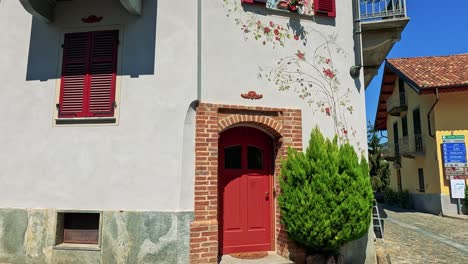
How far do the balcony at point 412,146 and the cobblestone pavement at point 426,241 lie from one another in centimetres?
466

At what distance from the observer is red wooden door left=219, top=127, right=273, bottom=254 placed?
6.21m

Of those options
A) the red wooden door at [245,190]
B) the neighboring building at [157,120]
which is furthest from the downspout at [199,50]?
the red wooden door at [245,190]

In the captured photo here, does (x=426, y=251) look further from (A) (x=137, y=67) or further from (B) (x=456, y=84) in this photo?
(B) (x=456, y=84)

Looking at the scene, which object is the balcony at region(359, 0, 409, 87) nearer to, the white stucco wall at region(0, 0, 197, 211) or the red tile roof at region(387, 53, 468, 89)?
the white stucco wall at region(0, 0, 197, 211)

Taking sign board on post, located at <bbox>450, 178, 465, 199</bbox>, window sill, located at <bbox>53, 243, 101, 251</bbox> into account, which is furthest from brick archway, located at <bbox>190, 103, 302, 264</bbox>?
sign board on post, located at <bbox>450, 178, 465, 199</bbox>

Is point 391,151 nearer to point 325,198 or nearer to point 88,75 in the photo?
point 325,198

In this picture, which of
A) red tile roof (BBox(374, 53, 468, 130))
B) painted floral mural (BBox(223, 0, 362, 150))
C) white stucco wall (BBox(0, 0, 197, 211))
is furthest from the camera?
red tile roof (BBox(374, 53, 468, 130))

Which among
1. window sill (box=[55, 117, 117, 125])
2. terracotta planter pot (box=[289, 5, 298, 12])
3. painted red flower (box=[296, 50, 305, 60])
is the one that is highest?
terracotta planter pot (box=[289, 5, 298, 12])

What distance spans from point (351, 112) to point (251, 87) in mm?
2047

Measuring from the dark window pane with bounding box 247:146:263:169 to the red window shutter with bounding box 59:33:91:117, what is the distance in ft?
10.1

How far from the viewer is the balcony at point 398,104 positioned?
20359 mm

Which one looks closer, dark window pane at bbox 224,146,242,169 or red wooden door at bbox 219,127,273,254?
red wooden door at bbox 219,127,273,254

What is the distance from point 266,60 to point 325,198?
2658mm

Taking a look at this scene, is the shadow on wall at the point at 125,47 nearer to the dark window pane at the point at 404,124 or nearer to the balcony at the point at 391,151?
the dark window pane at the point at 404,124
